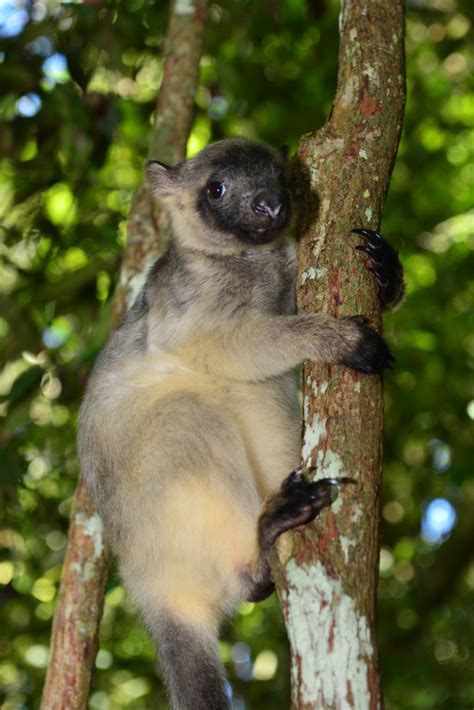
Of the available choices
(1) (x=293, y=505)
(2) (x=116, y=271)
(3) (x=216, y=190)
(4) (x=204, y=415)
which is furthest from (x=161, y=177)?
(1) (x=293, y=505)

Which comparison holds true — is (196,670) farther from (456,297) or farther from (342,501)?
(456,297)

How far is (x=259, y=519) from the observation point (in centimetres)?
400

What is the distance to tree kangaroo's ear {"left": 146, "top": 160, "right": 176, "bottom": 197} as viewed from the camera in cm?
539

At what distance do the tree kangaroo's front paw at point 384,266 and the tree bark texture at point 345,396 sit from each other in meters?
0.06

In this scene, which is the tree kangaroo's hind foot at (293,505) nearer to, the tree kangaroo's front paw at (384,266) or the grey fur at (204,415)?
the grey fur at (204,415)

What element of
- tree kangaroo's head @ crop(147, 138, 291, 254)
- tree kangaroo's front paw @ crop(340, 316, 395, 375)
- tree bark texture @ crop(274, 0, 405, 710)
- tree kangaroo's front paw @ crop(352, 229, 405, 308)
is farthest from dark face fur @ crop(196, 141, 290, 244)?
tree kangaroo's front paw @ crop(340, 316, 395, 375)

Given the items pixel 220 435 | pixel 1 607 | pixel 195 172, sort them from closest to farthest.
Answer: pixel 220 435, pixel 195 172, pixel 1 607

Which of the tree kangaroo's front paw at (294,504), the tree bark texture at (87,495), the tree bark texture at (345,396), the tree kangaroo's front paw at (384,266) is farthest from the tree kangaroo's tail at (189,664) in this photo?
the tree kangaroo's front paw at (384,266)

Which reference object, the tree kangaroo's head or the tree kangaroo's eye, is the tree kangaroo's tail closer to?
the tree kangaroo's head

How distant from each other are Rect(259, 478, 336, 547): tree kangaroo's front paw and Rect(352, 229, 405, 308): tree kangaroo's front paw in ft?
3.18

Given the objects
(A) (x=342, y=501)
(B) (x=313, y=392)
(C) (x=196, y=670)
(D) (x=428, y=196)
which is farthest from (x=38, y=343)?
(D) (x=428, y=196)

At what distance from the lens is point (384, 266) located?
409 cm

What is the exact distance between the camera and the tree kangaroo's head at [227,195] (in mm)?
4691

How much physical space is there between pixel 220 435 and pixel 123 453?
55 cm
